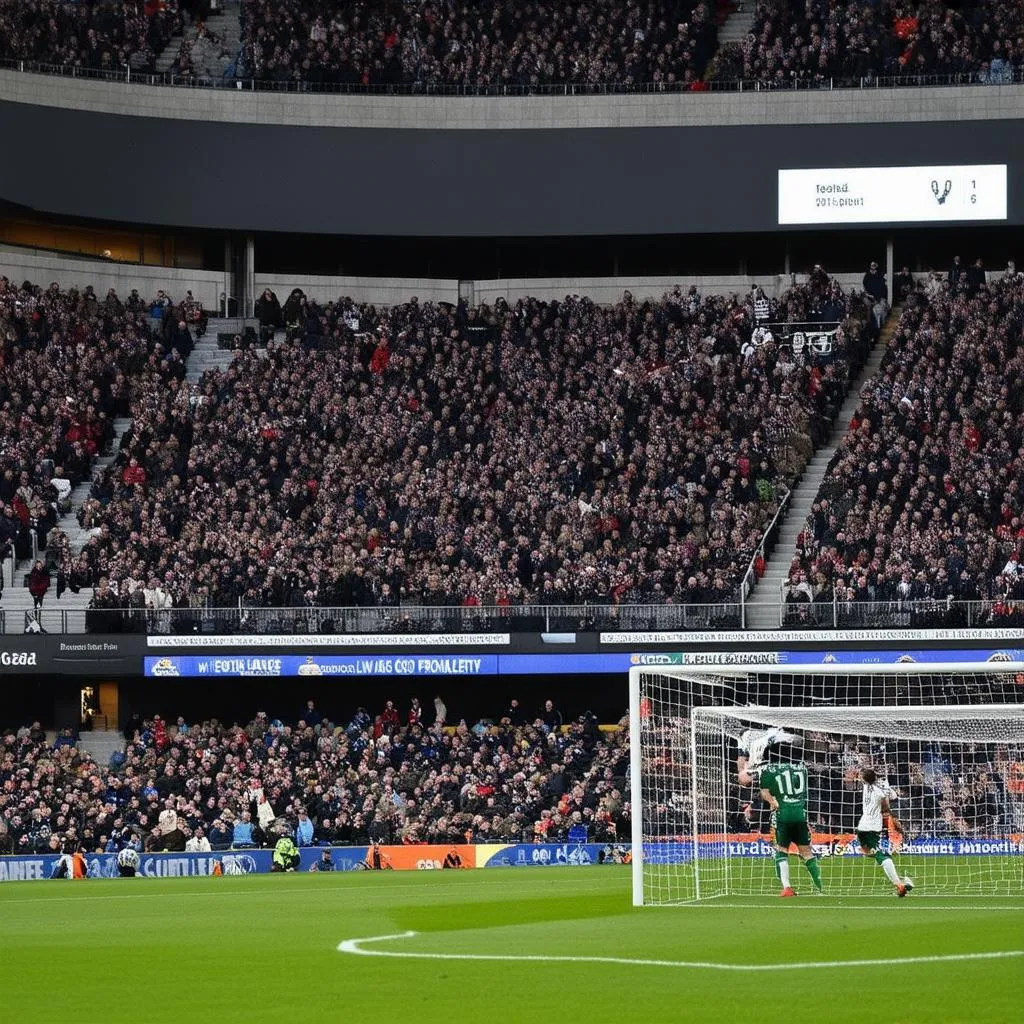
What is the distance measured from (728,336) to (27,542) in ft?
51.9

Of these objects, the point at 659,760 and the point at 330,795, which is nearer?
the point at 659,760

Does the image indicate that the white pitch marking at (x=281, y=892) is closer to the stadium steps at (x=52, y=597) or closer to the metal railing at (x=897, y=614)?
the metal railing at (x=897, y=614)

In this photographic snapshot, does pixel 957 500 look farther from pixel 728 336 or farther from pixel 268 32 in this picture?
pixel 268 32

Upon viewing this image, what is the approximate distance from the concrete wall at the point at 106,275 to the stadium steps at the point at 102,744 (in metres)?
12.7

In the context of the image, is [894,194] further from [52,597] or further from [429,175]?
[52,597]

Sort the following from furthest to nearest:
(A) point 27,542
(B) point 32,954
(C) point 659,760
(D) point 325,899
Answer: (A) point 27,542
(C) point 659,760
(D) point 325,899
(B) point 32,954

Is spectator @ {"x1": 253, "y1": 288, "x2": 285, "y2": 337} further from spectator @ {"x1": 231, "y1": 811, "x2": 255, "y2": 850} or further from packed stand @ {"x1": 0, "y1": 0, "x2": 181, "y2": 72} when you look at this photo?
spectator @ {"x1": 231, "y1": 811, "x2": 255, "y2": 850}

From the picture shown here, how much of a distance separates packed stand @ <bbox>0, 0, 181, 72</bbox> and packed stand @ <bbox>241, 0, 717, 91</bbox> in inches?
95.0

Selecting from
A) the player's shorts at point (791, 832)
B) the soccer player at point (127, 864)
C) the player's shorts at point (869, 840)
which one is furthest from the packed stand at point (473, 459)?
the player's shorts at point (791, 832)

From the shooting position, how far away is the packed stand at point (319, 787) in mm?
32875

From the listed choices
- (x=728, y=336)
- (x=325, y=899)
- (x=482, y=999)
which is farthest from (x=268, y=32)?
(x=482, y=999)

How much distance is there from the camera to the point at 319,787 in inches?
1344

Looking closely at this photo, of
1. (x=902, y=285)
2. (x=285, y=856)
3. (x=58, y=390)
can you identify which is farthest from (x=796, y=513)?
(x=58, y=390)

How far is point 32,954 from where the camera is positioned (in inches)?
602
